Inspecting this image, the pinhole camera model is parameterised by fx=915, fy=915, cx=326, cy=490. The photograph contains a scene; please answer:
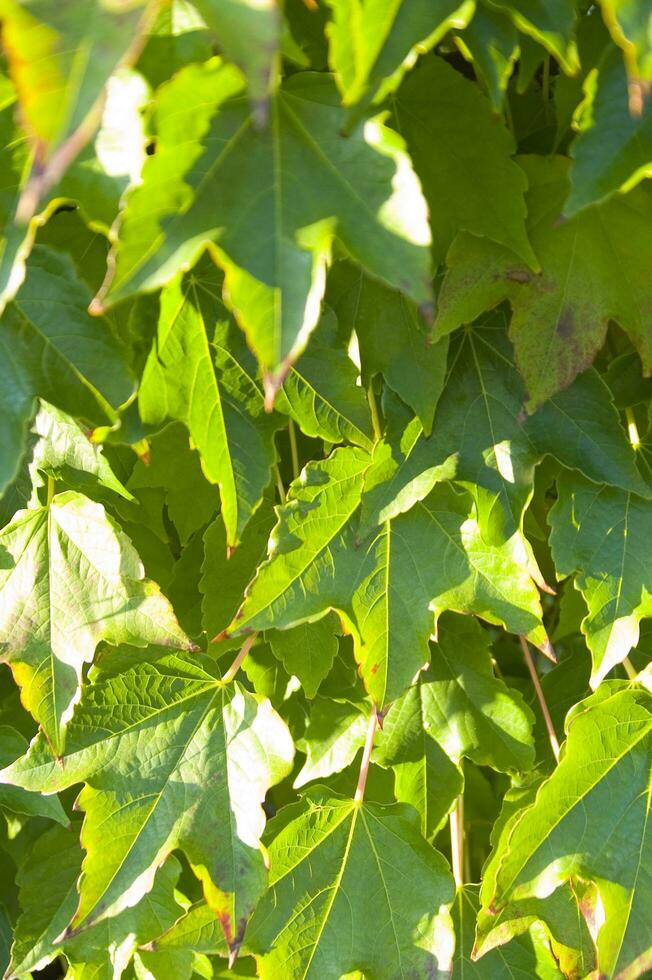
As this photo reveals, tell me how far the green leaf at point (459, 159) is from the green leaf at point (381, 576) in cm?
24

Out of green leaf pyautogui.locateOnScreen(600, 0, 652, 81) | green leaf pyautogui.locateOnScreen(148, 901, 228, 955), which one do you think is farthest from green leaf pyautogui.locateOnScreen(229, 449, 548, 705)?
green leaf pyautogui.locateOnScreen(600, 0, 652, 81)

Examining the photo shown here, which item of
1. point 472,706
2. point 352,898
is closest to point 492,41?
point 472,706

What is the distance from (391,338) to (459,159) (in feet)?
0.52

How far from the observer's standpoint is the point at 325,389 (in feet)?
2.64

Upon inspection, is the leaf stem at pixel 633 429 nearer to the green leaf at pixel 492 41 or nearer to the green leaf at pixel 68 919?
the green leaf at pixel 492 41

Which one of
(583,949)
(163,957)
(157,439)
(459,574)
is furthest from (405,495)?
(163,957)

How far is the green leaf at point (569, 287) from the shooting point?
30.9 inches

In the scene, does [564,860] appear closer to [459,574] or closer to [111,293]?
[459,574]

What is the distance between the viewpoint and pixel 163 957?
1.08 metres

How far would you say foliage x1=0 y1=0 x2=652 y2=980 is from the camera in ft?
2.09

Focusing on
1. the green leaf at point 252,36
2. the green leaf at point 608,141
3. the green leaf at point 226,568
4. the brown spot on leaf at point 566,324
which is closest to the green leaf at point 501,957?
the green leaf at point 226,568

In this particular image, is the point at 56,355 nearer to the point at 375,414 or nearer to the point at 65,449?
the point at 65,449

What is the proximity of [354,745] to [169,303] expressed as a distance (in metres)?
0.56

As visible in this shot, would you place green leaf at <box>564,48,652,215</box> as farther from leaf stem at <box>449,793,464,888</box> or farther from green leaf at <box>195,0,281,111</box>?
leaf stem at <box>449,793,464,888</box>
